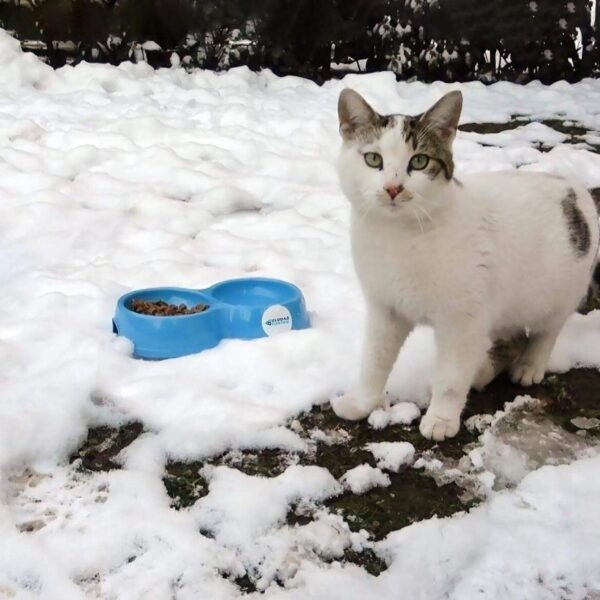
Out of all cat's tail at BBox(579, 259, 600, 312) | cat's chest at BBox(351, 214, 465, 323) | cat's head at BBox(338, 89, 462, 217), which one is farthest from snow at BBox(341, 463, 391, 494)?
cat's tail at BBox(579, 259, 600, 312)

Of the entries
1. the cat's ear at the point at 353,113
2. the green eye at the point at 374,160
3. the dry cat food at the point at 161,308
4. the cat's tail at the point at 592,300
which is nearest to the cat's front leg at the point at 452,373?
the green eye at the point at 374,160

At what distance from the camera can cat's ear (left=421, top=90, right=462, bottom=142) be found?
2.12m

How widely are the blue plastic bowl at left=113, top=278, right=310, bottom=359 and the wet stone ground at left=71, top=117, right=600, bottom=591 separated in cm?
46

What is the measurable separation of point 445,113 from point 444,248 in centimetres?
39

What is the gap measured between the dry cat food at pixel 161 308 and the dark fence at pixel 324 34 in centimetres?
542

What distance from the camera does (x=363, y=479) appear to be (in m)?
2.05

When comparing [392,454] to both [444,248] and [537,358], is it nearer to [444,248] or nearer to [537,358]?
[444,248]

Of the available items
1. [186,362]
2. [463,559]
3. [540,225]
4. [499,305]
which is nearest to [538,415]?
[499,305]

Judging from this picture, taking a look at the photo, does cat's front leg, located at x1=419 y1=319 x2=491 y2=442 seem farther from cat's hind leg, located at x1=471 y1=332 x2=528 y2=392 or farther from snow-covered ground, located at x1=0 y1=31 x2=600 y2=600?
cat's hind leg, located at x1=471 y1=332 x2=528 y2=392

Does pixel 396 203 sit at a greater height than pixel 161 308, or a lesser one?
greater

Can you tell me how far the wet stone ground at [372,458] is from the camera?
1947 mm

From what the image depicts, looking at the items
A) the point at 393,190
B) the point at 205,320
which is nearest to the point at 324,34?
the point at 205,320

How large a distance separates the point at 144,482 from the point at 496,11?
691 centimetres

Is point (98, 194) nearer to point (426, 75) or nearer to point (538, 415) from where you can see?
point (538, 415)
